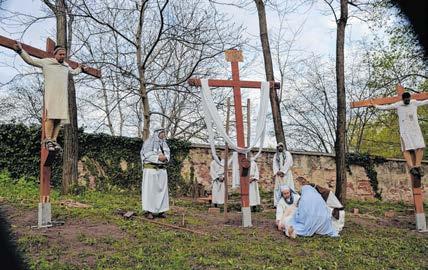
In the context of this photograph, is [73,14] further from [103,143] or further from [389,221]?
[389,221]

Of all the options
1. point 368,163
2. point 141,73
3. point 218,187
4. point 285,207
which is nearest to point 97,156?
point 141,73

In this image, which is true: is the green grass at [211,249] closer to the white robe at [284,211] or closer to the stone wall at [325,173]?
the white robe at [284,211]

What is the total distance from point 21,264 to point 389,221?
1013 cm

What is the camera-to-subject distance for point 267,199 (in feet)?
49.0

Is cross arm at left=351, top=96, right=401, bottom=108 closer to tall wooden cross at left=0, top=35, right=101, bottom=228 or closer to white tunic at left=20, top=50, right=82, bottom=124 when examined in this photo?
white tunic at left=20, top=50, right=82, bottom=124

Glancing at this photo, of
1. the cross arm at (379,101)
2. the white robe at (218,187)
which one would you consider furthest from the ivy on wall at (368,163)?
the cross arm at (379,101)

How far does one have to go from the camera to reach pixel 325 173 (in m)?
17.1

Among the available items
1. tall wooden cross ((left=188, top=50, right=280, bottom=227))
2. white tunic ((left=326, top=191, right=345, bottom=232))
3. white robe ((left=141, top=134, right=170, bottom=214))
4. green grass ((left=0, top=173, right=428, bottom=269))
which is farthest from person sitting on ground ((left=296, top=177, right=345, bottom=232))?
white robe ((left=141, top=134, right=170, bottom=214))

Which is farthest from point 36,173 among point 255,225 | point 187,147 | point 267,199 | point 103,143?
point 255,225

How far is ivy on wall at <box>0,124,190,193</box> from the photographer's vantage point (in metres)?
14.2

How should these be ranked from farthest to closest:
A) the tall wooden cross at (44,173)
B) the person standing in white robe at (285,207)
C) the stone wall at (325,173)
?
the stone wall at (325,173)
the person standing in white robe at (285,207)
the tall wooden cross at (44,173)

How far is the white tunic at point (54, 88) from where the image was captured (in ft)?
21.6

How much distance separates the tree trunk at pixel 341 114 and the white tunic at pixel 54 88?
291 inches

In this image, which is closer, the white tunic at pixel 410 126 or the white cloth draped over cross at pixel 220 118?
the white cloth draped over cross at pixel 220 118
